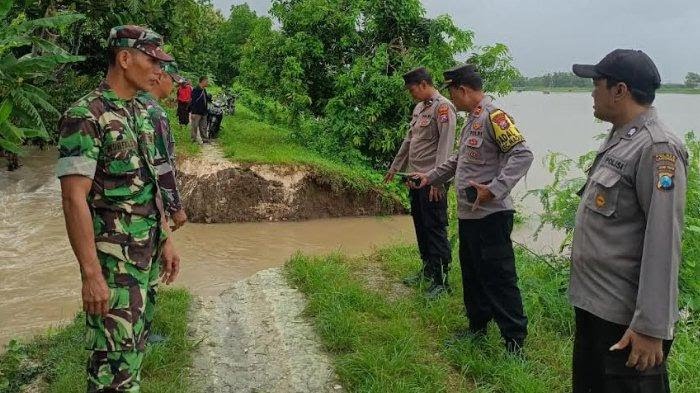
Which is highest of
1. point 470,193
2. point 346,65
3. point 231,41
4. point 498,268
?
point 231,41

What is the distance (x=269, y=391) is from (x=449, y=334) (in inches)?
53.4

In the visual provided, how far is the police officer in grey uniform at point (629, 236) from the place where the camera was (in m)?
1.85

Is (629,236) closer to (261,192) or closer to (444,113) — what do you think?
(444,113)

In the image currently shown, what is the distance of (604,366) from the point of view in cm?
207

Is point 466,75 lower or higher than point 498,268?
higher

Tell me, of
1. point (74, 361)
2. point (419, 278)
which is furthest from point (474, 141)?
point (74, 361)

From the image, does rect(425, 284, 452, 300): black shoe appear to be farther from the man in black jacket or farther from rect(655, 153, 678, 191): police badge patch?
the man in black jacket

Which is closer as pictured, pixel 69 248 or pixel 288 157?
pixel 69 248

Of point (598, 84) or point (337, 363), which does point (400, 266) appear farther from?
point (598, 84)

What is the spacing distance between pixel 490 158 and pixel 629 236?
1.51 metres

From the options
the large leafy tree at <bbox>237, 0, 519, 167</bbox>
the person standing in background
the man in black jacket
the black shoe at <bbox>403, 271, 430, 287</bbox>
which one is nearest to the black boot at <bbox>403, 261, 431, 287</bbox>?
the black shoe at <bbox>403, 271, 430, 287</bbox>

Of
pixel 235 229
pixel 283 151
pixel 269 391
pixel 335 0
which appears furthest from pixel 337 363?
pixel 335 0

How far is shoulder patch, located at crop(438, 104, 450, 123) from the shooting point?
14.1 feet

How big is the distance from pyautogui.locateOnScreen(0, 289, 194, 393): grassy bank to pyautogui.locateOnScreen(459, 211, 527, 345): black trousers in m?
1.89
